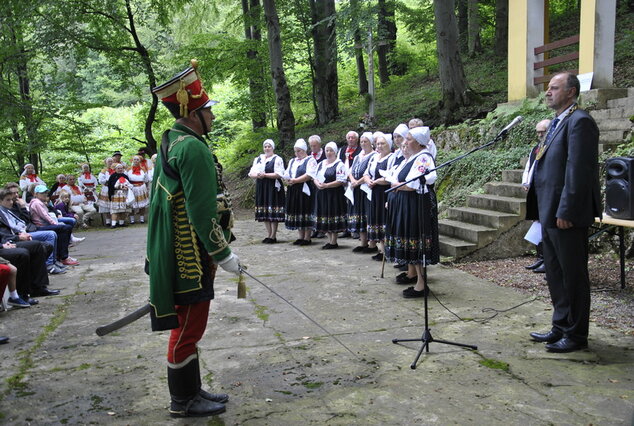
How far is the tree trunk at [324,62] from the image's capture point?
17.6 m

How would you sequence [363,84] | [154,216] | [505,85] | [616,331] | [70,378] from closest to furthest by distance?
[154,216], [70,378], [616,331], [505,85], [363,84]

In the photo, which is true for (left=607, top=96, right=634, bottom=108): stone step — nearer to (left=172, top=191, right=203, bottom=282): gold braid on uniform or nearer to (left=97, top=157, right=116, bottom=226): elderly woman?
(left=172, top=191, right=203, bottom=282): gold braid on uniform

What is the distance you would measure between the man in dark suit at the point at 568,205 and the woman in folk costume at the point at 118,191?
1157 centimetres

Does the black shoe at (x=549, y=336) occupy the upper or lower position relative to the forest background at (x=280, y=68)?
lower

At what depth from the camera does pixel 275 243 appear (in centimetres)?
1008

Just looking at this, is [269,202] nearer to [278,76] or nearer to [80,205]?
[80,205]

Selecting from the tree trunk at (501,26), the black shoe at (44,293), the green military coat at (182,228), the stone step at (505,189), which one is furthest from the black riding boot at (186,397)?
the tree trunk at (501,26)

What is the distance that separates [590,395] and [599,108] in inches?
280

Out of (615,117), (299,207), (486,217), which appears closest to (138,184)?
(299,207)

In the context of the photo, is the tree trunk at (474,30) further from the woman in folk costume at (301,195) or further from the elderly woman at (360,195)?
the elderly woman at (360,195)

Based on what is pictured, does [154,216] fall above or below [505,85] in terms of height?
below

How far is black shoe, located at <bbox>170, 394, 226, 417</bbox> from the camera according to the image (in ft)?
10.7

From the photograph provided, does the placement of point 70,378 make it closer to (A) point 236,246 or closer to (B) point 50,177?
(A) point 236,246

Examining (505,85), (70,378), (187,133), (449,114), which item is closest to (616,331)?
(187,133)
